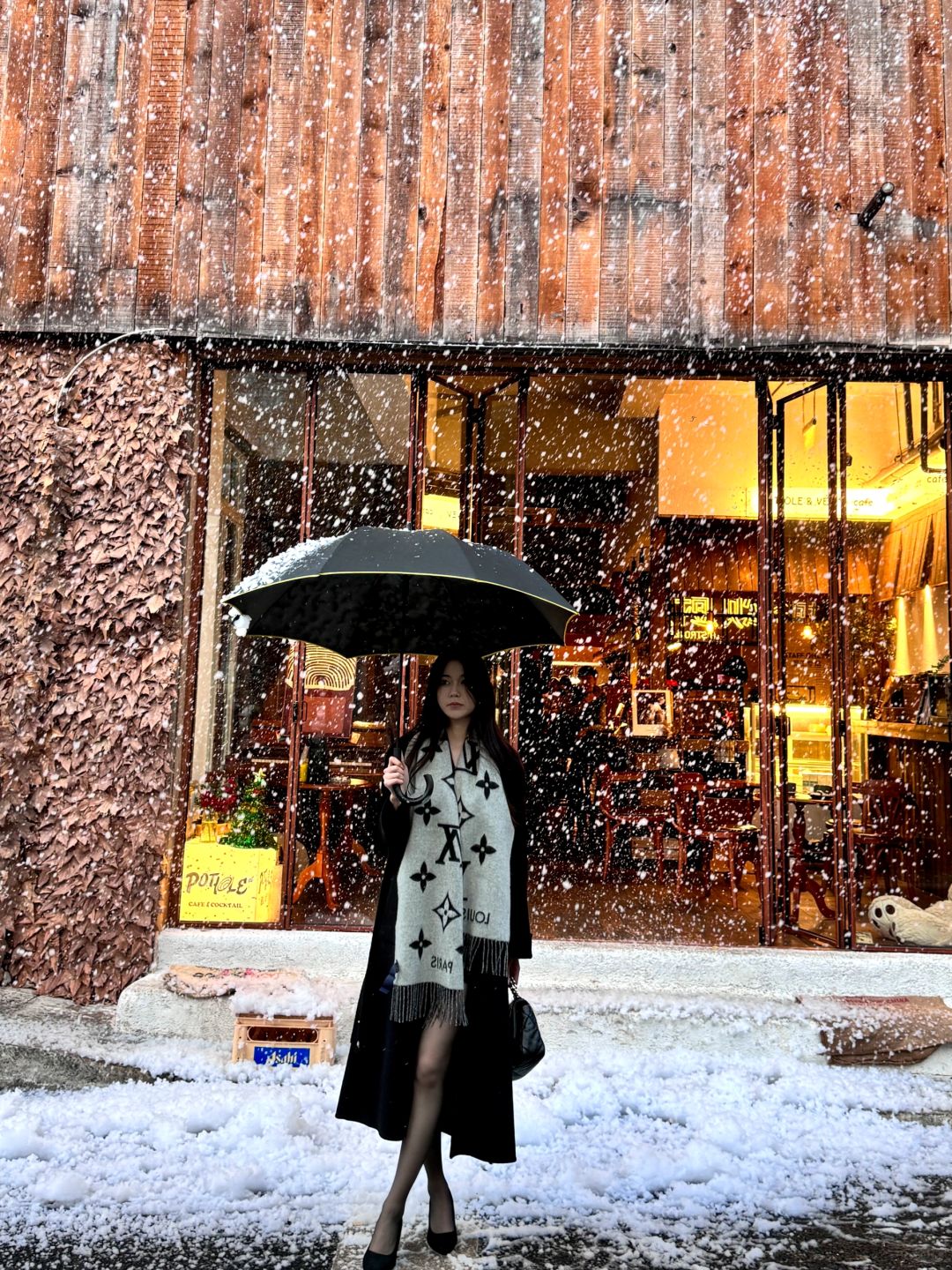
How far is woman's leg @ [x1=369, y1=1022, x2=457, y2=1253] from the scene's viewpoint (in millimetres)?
3357

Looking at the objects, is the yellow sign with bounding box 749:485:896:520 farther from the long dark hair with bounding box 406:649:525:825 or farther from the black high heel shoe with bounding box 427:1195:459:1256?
the black high heel shoe with bounding box 427:1195:459:1256

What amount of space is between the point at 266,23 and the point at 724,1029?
6672 millimetres

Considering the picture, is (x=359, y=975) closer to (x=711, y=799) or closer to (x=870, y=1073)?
(x=870, y=1073)

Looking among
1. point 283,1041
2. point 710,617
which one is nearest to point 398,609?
Answer: point 283,1041

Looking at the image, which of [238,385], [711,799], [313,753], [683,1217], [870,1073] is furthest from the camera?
[711,799]

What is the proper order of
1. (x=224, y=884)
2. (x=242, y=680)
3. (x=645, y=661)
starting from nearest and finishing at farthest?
(x=224, y=884)
(x=242, y=680)
(x=645, y=661)

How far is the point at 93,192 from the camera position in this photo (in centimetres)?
636

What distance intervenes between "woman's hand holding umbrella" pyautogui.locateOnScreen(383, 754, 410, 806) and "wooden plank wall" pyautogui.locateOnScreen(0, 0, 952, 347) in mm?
3568

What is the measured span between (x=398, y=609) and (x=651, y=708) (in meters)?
7.53

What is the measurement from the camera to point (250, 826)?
257 inches

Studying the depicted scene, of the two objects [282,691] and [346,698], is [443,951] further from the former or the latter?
[282,691]

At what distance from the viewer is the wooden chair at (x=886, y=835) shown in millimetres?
7801

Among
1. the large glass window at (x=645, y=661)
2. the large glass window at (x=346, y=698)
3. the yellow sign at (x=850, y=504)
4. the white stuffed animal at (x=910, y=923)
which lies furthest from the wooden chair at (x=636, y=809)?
the yellow sign at (x=850, y=504)

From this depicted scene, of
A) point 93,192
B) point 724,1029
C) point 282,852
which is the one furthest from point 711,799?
point 93,192
